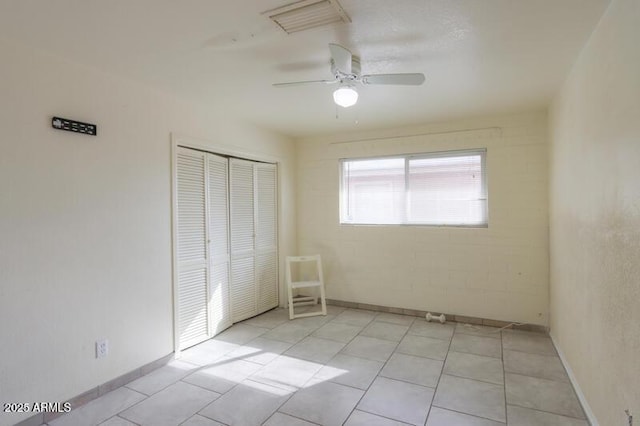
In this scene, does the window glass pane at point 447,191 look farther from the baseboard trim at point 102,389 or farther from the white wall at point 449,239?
the baseboard trim at point 102,389

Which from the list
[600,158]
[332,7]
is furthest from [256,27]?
[600,158]

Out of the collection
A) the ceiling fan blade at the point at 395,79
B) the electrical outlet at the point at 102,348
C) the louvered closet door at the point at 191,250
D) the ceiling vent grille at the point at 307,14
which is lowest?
A: the electrical outlet at the point at 102,348

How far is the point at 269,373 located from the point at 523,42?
299 centimetres

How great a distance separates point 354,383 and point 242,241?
6.96 feet

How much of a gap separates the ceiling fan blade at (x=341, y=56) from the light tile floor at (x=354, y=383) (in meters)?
2.20

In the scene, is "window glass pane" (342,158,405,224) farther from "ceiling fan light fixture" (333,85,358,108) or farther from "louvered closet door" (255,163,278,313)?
"ceiling fan light fixture" (333,85,358,108)

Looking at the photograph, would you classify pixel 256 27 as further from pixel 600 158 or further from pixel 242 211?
pixel 242 211

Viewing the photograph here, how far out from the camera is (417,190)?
423 centimetres

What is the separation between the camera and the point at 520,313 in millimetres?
3693

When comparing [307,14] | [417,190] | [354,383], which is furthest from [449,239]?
[307,14]

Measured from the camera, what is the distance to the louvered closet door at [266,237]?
4.35 m

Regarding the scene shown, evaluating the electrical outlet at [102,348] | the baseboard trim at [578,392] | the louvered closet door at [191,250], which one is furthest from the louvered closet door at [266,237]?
the baseboard trim at [578,392]

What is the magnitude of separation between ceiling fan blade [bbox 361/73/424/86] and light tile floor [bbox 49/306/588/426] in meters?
2.18

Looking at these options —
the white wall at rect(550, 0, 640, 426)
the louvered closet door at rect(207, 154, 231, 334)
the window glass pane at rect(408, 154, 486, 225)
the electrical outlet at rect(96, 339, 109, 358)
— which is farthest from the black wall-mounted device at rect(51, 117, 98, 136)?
the window glass pane at rect(408, 154, 486, 225)
